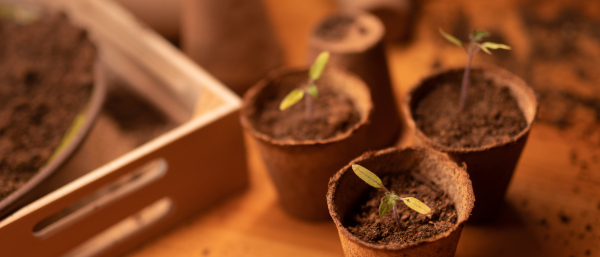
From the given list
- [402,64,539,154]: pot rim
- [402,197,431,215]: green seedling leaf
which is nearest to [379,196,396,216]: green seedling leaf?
[402,197,431,215]: green seedling leaf

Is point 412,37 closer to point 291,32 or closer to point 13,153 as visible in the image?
point 291,32

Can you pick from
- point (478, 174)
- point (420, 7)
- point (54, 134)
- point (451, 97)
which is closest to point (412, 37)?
point (420, 7)

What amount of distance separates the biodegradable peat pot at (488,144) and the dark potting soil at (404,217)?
69mm

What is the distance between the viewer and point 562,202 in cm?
89

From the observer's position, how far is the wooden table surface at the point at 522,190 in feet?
2.77

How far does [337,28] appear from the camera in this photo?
3.52 ft

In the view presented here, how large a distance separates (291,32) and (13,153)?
2.66 ft

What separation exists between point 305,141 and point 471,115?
0.93ft

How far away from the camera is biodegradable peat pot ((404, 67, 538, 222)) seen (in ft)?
2.36

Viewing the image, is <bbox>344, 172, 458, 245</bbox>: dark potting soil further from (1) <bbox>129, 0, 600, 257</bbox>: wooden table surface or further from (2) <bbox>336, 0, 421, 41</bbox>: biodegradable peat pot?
(2) <bbox>336, 0, 421, 41</bbox>: biodegradable peat pot

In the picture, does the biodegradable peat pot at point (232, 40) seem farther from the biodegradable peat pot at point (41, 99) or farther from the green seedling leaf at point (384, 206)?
the green seedling leaf at point (384, 206)

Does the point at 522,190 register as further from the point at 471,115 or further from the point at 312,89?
the point at 312,89

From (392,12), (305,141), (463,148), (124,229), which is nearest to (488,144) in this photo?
(463,148)

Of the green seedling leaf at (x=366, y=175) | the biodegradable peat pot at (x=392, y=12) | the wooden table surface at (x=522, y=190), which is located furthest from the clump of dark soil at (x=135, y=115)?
the green seedling leaf at (x=366, y=175)
